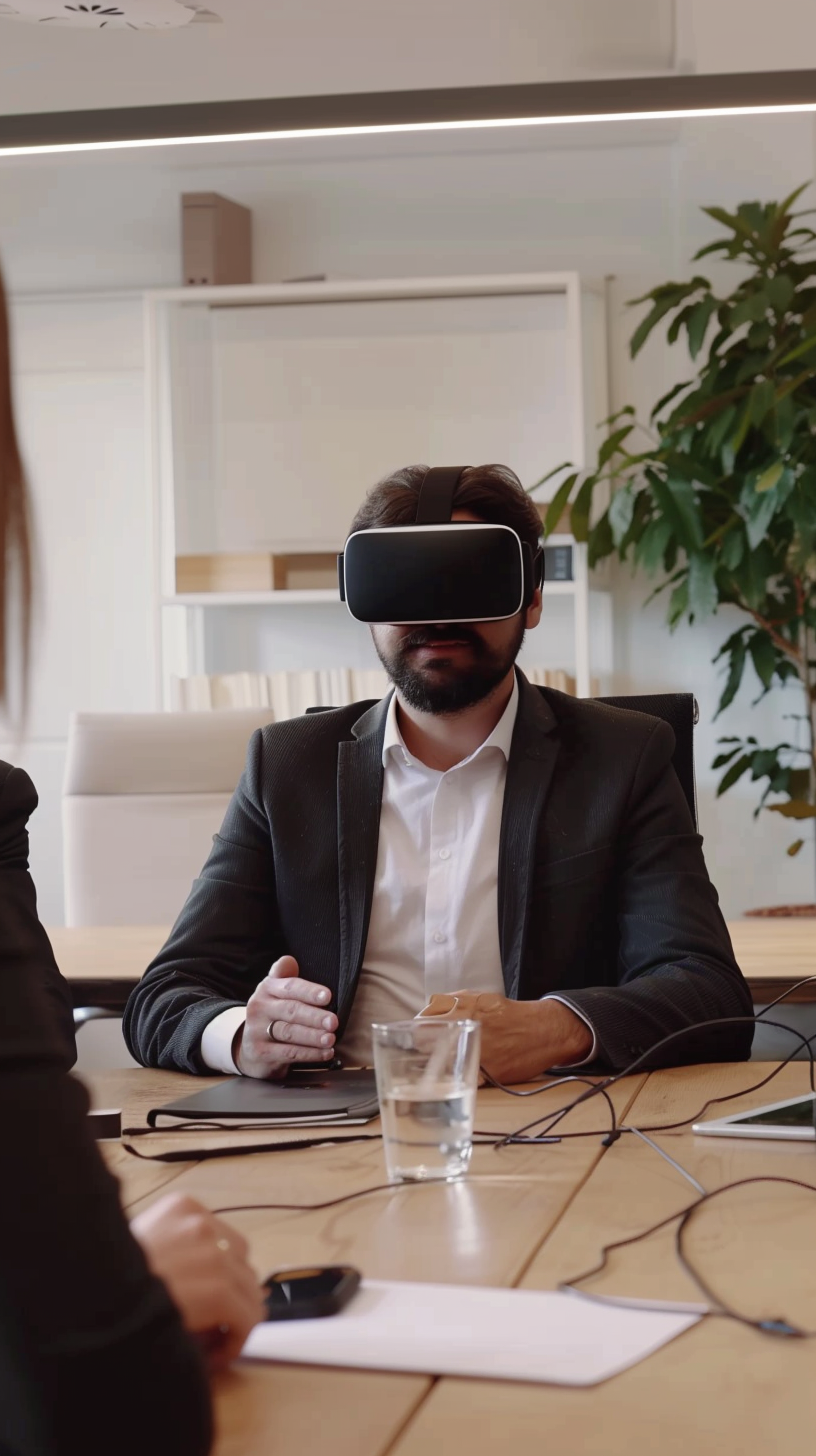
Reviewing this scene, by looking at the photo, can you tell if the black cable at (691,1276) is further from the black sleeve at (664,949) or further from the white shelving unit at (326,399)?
the white shelving unit at (326,399)

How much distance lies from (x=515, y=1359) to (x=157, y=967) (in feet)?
3.59

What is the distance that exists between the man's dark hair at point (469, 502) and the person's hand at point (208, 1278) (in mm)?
1220

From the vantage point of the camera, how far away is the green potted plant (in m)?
3.80

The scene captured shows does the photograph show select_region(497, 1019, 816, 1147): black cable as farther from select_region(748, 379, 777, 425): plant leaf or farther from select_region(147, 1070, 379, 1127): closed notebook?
select_region(748, 379, 777, 425): plant leaf

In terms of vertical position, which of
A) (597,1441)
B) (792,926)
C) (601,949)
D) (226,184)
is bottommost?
(792,926)

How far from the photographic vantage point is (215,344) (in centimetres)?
467

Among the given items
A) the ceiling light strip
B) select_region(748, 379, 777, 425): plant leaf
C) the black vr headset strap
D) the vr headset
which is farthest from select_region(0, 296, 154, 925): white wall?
the vr headset

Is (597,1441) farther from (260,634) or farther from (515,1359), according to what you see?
(260,634)

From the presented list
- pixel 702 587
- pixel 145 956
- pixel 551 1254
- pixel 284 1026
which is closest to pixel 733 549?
pixel 702 587

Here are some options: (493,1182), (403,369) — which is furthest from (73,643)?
(493,1182)

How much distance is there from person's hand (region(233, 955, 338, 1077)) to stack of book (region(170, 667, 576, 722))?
10.2 ft

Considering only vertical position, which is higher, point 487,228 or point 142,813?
point 487,228

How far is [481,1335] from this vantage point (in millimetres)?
744

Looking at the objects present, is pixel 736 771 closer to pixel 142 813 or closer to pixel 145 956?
pixel 142 813
